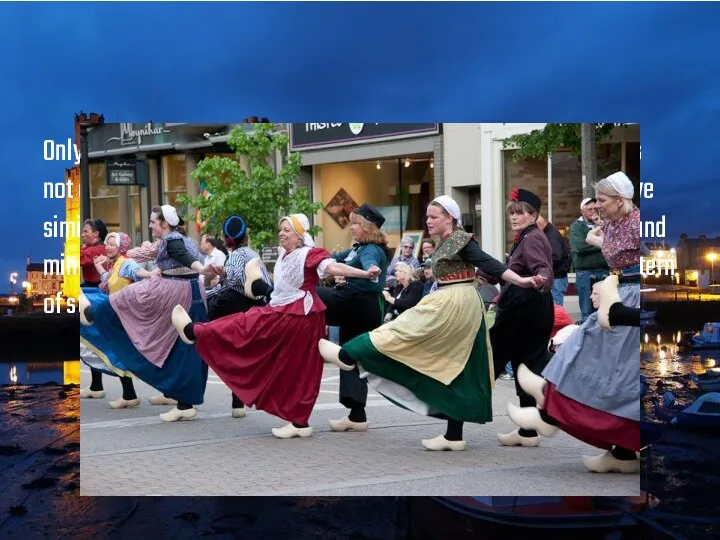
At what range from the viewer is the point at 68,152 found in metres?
5.75

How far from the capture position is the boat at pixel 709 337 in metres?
6.12

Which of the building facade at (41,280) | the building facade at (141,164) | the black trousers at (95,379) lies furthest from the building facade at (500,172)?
the building facade at (41,280)

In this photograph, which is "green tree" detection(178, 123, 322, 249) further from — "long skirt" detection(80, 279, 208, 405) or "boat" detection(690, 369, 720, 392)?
"boat" detection(690, 369, 720, 392)

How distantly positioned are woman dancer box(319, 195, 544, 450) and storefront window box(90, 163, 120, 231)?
140 cm

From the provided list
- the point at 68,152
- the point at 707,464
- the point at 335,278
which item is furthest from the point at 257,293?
the point at 707,464

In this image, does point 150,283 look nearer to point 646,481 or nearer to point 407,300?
point 407,300

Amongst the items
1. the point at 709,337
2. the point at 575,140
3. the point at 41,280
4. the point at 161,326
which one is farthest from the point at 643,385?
the point at 41,280

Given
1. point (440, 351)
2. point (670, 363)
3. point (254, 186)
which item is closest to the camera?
point (440, 351)

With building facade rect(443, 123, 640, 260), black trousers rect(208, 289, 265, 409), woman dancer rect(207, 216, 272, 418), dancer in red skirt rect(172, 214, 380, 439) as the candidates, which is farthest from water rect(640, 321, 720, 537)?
black trousers rect(208, 289, 265, 409)

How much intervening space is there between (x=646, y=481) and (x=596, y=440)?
0.46 m

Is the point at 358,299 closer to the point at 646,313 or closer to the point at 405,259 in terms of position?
the point at 405,259

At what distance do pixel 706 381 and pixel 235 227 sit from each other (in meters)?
2.81

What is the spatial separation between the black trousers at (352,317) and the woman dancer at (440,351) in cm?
10

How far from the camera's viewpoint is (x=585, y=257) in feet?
18.1
